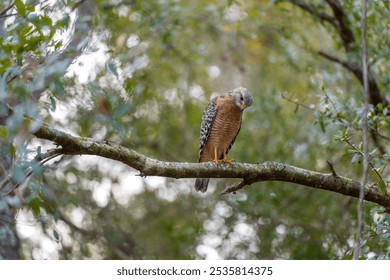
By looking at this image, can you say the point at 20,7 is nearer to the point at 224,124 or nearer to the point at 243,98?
the point at 243,98

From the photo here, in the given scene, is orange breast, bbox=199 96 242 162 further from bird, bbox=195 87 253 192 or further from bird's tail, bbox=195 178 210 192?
bird's tail, bbox=195 178 210 192

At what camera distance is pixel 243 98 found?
837 cm

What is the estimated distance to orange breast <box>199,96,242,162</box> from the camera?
866 centimetres

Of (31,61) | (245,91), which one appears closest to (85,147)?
(31,61)

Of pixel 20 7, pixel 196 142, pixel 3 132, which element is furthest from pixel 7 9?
pixel 196 142

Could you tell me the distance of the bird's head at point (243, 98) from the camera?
8.34m

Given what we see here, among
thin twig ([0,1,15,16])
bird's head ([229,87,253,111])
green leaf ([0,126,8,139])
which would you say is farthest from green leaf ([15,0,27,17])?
bird's head ([229,87,253,111])

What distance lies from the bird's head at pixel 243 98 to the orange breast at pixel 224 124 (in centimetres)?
15

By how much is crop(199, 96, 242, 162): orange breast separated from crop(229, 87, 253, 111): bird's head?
0.15 m

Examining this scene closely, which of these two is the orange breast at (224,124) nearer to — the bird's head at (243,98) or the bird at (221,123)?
the bird at (221,123)

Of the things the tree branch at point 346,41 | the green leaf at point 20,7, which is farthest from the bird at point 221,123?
the green leaf at point 20,7

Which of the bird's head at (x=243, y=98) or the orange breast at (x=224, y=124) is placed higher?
the bird's head at (x=243, y=98)

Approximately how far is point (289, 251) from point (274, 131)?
249 centimetres

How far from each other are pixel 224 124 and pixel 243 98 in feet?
1.74
